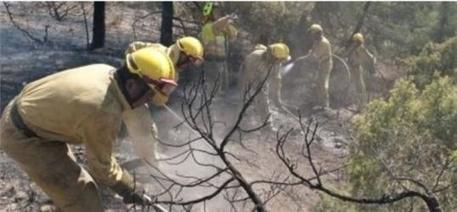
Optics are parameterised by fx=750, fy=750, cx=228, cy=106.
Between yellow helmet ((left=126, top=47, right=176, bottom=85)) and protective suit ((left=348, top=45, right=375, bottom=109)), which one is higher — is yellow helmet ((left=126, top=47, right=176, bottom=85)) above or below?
above

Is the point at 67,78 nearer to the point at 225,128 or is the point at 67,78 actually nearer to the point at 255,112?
the point at 225,128

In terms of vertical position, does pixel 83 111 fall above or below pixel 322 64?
above

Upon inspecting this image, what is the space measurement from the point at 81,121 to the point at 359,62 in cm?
889

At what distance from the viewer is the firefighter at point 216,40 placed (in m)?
10.2

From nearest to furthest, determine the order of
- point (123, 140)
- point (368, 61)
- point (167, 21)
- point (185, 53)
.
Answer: point (185, 53)
point (123, 140)
point (167, 21)
point (368, 61)

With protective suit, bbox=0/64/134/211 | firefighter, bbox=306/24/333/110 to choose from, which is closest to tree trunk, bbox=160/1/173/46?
firefighter, bbox=306/24/333/110

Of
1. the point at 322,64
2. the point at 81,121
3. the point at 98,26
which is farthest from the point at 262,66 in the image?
the point at 81,121

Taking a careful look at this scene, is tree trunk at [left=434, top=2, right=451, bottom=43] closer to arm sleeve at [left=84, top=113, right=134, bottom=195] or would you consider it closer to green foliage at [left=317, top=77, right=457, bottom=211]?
green foliage at [left=317, top=77, right=457, bottom=211]

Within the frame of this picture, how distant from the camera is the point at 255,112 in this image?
10.3m

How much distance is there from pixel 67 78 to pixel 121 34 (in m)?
9.15

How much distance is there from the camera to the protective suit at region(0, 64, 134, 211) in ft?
13.9

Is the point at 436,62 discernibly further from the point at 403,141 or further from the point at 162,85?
the point at 162,85

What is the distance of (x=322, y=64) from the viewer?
1172 cm

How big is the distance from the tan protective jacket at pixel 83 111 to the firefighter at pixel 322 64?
724 centimetres
